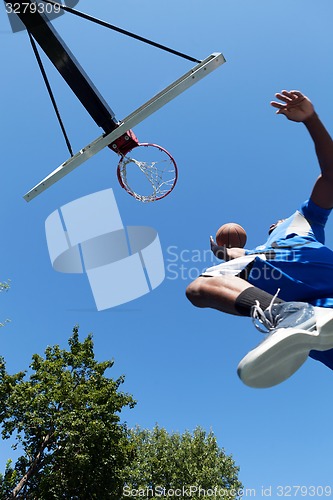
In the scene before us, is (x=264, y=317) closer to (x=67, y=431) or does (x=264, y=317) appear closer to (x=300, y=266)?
(x=300, y=266)

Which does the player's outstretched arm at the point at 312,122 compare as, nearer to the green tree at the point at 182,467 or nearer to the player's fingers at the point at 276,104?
the player's fingers at the point at 276,104

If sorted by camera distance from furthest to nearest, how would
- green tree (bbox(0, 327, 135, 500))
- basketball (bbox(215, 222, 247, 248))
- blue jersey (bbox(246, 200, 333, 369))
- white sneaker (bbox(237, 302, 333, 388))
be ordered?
1. green tree (bbox(0, 327, 135, 500))
2. basketball (bbox(215, 222, 247, 248))
3. blue jersey (bbox(246, 200, 333, 369))
4. white sneaker (bbox(237, 302, 333, 388))

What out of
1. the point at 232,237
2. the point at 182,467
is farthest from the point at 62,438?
the point at 232,237

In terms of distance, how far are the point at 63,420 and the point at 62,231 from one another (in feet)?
26.7

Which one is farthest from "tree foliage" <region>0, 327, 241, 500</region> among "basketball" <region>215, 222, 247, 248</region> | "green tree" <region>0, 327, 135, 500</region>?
"basketball" <region>215, 222, 247, 248</region>

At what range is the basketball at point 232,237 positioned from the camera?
135 inches

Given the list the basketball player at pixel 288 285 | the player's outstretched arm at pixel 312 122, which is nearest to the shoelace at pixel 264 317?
the basketball player at pixel 288 285

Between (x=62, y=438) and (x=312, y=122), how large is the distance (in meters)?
15.5

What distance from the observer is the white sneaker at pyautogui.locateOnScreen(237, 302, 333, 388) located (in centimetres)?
191

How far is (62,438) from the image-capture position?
15422 millimetres

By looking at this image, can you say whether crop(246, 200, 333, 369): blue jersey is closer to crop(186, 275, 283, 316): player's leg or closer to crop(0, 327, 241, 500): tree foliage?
crop(186, 275, 283, 316): player's leg

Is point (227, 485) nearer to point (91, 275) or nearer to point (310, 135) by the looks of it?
point (91, 275)

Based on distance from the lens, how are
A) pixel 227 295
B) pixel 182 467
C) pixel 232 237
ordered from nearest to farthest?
pixel 227 295, pixel 232 237, pixel 182 467

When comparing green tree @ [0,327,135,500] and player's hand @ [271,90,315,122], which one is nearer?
player's hand @ [271,90,315,122]
